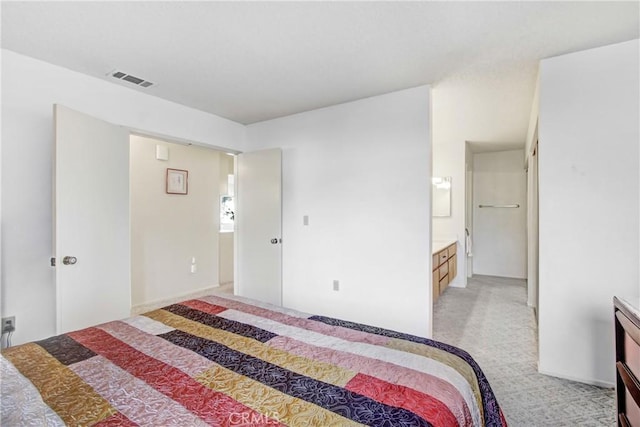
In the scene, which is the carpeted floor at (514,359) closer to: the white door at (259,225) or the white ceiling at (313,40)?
the white door at (259,225)

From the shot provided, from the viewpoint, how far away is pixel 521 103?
327cm

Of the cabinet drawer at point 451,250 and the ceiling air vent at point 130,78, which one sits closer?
the ceiling air vent at point 130,78

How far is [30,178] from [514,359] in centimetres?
409

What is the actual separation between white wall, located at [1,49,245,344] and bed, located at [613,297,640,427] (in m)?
3.46

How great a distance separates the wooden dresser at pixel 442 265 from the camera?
3.46m

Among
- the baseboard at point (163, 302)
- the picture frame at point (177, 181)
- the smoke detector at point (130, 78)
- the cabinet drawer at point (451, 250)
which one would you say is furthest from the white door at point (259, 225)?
the cabinet drawer at point (451, 250)

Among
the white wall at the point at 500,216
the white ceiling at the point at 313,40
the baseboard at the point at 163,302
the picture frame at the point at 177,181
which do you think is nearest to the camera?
the white ceiling at the point at 313,40

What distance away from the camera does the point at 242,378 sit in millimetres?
1138

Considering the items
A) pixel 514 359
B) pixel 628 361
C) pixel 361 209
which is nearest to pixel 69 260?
pixel 361 209

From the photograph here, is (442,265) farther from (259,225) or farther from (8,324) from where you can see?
(8,324)

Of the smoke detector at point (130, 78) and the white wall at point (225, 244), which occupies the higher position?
the smoke detector at point (130, 78)

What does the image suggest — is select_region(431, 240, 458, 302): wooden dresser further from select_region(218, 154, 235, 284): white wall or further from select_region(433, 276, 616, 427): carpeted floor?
select_region(218, 154, 235, 284): white wall

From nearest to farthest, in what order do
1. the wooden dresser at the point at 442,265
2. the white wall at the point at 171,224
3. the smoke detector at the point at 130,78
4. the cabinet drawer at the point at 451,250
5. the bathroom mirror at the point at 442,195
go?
the smoke detector at the point at 130,78 < the wooden dresser at the point at 442,265 < the white wall at the point at 171,224 < the cabinet drawer at the point at 451,250 < the bathroom mirror at the point at 442,195

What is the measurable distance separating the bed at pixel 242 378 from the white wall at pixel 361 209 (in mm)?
1453
